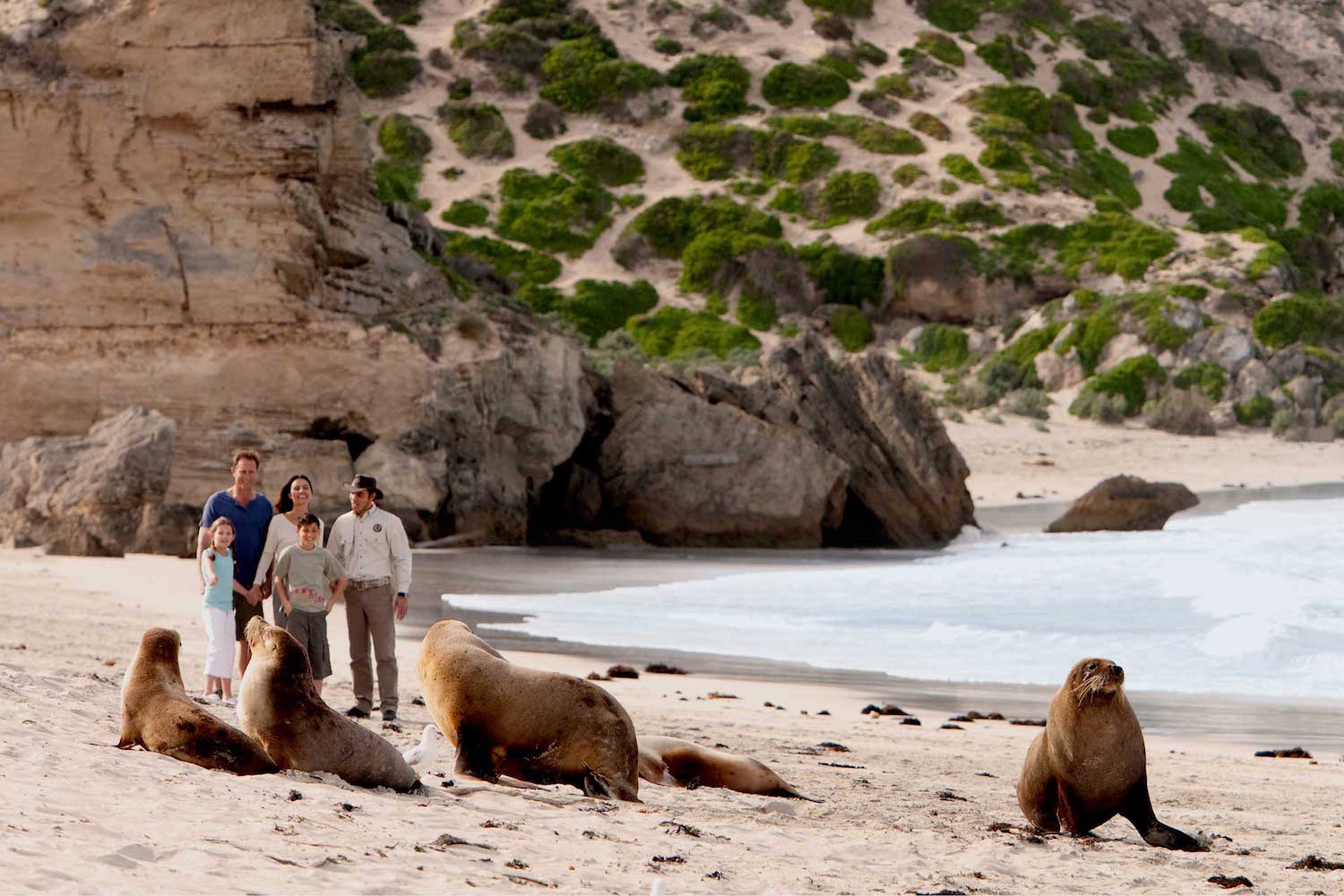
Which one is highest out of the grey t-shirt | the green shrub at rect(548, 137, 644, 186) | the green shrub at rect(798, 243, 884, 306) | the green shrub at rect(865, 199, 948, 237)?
the green shrub at rect(548, 137, 644, 186)

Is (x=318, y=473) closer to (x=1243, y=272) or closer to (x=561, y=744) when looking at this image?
(x=561, y=744)

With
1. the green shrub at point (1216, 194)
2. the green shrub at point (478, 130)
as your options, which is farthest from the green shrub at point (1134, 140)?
the green shrub at point (478, 130)

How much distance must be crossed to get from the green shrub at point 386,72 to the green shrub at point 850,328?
2007 cm

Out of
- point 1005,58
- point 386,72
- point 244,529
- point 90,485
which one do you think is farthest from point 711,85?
point 244,529

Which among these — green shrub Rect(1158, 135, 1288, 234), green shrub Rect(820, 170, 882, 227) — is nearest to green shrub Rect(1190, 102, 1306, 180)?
green shrub Rect(1158, 135, 1288, 234)

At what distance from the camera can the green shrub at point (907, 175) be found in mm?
55103

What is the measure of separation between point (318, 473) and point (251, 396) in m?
1.30

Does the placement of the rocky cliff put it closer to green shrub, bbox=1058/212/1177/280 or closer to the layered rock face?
the layered rock face

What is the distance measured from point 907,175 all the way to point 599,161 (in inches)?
416

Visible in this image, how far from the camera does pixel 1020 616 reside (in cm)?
1462

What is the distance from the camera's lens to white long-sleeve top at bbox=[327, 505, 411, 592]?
8633mm

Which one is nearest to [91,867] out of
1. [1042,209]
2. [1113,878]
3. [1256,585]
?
[1113,878]

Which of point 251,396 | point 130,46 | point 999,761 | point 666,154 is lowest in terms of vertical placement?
point 999,761

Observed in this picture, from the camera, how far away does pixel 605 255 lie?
177 ft
